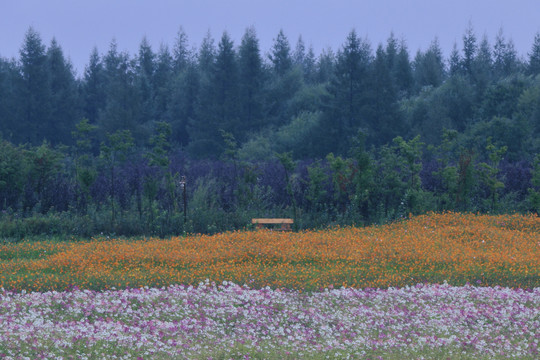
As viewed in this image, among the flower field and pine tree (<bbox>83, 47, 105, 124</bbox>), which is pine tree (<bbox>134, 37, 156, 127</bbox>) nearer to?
pine tree (<bbox>83, 47, 105, 124</bbox>)

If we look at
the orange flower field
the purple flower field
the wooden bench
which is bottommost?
the purple flower field

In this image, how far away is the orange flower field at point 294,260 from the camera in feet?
32.8

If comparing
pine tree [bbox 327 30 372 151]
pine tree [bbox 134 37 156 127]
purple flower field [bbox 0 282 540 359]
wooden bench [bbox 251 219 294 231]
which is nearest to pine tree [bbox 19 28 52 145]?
pine tree [bbox 134 37 156 127]

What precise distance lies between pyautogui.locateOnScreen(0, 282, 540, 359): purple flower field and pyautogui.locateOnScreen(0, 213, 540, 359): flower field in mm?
22

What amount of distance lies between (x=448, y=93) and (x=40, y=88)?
31783 millimetres

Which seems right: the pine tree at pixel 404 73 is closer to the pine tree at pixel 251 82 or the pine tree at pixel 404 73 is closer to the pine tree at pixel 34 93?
the pine tree at pixel 251 82

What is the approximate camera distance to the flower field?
6590 mm

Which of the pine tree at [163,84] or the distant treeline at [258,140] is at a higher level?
the pine tree at [163,84]

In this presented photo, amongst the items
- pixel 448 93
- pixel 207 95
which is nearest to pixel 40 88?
pixel 207 95

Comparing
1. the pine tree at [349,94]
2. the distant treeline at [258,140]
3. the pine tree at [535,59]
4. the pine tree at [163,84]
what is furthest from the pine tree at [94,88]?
the pine tree at [535,59]

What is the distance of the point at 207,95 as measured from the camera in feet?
151

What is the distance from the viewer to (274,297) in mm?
8664

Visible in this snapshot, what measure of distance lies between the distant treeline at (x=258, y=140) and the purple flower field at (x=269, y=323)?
7512 mm

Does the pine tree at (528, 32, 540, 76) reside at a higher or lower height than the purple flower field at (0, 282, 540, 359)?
higher
